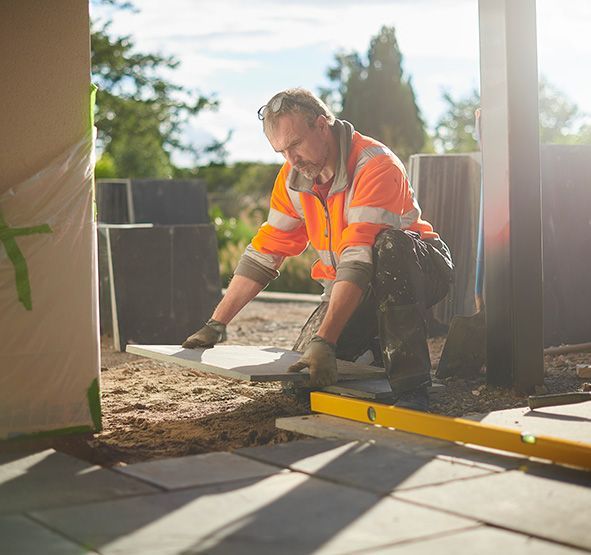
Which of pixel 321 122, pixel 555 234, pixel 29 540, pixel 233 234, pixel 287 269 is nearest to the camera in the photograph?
pixel 29 540

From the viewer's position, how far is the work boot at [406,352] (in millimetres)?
4772

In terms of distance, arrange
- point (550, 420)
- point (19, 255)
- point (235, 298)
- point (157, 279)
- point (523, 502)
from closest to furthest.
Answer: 1. point (523, 502)
2. point (19, 255)
3. point (550, 420)
4. point (235, 298)
5. point (157, 279)

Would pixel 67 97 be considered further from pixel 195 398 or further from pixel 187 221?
pixel 187 221

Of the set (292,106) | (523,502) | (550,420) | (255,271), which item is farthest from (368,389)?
(523,502)

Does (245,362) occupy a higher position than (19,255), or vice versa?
(19,255)

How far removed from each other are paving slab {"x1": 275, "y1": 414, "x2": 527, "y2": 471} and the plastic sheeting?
0.86 m

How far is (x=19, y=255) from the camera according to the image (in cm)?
417

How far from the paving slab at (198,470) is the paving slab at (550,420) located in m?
1.05

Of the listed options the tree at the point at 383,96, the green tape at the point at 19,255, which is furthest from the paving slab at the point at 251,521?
the tree at the point at 383,96

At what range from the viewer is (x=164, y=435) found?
15.3 ft

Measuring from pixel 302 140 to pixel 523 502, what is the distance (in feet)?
7.45

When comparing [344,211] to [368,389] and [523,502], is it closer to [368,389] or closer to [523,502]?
[368,389]

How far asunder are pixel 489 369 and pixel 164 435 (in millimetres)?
1687

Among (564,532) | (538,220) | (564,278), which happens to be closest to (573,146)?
(564,278)
